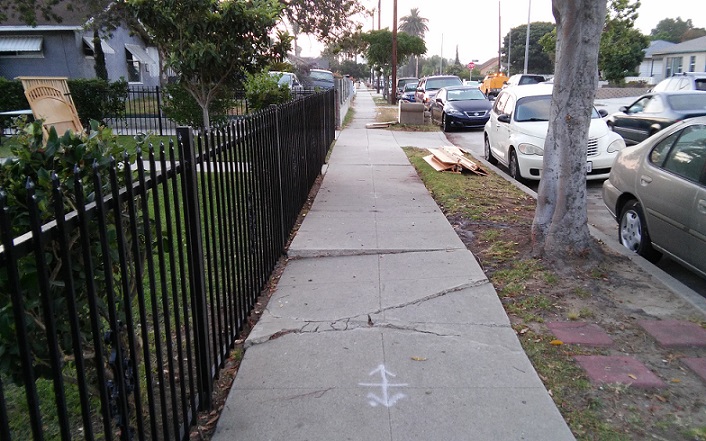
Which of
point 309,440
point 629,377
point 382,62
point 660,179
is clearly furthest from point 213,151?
point 382,62

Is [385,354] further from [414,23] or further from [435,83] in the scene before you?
[414,23]

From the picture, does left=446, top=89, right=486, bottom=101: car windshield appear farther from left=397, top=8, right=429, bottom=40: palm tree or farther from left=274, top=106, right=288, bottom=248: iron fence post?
left=397, top=8, right=429, bottom=40: palm tree

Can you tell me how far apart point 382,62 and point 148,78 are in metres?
18.6

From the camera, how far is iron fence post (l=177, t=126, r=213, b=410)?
3488mm

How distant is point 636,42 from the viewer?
156 ft

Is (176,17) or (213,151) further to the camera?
(176,17)

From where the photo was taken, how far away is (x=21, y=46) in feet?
95.9

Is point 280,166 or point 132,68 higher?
point 132,68

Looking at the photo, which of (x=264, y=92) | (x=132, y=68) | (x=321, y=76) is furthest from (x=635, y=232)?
(x=132, y=68)

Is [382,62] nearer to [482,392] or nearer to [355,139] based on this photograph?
[355,139]

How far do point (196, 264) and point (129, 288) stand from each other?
31.2 inches

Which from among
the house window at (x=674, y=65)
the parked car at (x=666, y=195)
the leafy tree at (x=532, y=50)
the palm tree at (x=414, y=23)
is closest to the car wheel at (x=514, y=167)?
the parked car at (x=666, y=195)

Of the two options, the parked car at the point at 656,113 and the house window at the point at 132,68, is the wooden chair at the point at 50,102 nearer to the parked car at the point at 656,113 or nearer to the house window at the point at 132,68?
the parked car at the point at 656,113

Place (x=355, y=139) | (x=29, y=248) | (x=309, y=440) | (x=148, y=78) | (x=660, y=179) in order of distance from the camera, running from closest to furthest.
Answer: (x=29, y=248), (x=309, y=440), (x=660, y=179), (x=355, y=139), (x=148, y=78)
